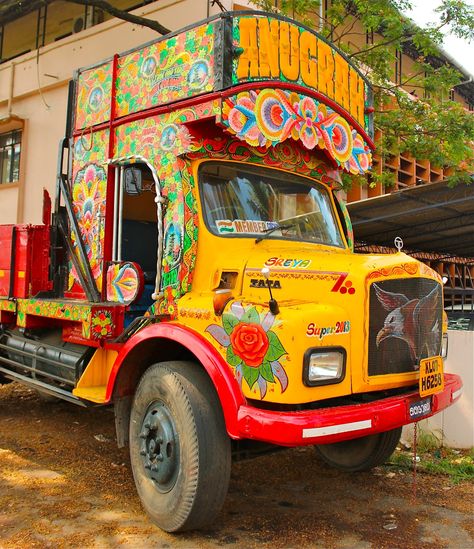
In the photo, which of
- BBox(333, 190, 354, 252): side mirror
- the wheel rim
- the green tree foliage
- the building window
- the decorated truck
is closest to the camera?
the decorated truck

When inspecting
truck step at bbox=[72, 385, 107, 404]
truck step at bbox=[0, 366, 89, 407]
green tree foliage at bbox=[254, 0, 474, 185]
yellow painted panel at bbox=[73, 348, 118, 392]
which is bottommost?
truck step at bbox=[0, 366, 89, 407]

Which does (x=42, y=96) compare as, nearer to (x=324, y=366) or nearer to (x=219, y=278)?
(x=219, y=278)

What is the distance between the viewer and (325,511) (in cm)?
397

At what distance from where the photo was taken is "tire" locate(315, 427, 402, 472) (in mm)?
4527

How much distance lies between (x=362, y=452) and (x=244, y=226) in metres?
2.19

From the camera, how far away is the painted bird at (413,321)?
3.36 metres

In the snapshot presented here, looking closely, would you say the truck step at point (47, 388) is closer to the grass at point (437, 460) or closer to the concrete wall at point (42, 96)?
the grass at point (437, 460)

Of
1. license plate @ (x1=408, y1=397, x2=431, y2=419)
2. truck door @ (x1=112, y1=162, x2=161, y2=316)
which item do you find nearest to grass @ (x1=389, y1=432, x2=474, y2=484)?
license plate @ (x1=408, y1=397, x2=431, y2=419)

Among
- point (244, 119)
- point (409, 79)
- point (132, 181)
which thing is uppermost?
point (409, 79)

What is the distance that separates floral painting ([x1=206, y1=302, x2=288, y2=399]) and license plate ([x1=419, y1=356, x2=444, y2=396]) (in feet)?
3.26

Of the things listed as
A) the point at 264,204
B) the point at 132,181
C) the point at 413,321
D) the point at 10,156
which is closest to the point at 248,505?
the point at 413,321

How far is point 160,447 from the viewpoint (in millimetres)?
3539

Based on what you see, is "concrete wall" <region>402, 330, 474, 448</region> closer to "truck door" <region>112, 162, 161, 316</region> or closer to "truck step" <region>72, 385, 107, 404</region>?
"truck door" <region>112, 162, 161, 316</region>

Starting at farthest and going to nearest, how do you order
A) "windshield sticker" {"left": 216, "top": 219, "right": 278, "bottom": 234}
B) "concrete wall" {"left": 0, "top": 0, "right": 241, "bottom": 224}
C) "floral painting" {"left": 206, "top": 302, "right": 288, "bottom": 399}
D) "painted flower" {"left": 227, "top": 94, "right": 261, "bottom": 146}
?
"concrete wall" {"left": 0, "top": 0, "right": 241, "bottom": 224} → "windshield sticker" {"left": 216, "top": 219, "right": 278, "bottom": 234} → "painted flower" {"left": 227, "top": 94, "right": 261, "bottom": 146} → "floral painting" {"left": 206, "top": 302, "right": 288, "bottom": 399}
